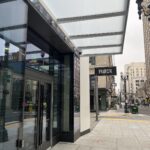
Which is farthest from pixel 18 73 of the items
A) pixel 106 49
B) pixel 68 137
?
pixel 106 49

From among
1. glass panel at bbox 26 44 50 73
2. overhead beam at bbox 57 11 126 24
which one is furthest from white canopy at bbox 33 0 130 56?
glass panel at bbox 26 44 50 73

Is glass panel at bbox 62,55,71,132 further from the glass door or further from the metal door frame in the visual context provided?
the glass door

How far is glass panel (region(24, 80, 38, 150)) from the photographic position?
6251 mm

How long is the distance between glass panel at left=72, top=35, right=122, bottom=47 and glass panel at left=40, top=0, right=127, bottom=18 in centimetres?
223

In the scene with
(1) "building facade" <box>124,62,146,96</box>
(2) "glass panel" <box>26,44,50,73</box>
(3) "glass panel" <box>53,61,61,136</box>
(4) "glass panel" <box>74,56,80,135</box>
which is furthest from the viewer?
(1) "building facade" <box>124,62,146,96</box>

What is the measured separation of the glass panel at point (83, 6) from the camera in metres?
6.06

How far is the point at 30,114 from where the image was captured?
6.44m

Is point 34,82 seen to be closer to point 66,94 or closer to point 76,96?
point 66,94

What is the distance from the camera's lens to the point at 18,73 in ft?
13.6

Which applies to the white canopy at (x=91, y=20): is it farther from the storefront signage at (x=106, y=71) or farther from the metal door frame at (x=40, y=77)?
the storefront signage at (x=106, y=71)

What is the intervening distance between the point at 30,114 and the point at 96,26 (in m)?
3.63

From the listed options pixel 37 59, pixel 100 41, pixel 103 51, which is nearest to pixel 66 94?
pixel 100 41

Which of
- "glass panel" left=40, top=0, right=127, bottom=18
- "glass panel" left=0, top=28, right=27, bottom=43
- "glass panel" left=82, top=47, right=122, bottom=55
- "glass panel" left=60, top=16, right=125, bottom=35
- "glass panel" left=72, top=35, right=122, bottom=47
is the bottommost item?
"glass panel" left=0, top=28, right=27, bottom=43

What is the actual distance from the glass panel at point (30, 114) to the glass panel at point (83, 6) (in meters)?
2.20
